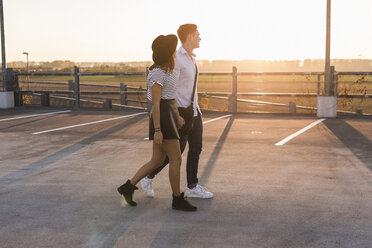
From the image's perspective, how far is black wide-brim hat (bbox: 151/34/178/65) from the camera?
4648mm

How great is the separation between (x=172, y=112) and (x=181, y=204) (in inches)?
36.9

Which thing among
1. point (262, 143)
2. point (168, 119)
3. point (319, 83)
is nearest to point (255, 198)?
point (168, 119)

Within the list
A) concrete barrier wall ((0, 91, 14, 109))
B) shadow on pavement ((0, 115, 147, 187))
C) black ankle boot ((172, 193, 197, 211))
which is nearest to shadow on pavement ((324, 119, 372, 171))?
black ankle boot ((172, 193, 197, 211))

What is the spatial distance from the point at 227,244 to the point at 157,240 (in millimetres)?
581

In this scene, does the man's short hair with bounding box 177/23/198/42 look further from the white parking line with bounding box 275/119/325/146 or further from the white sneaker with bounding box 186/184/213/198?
the white parking line with bounding box 275/119/325/146

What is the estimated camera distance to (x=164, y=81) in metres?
4.68

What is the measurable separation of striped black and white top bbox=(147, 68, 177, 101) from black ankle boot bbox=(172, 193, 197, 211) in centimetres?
102

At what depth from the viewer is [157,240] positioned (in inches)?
160

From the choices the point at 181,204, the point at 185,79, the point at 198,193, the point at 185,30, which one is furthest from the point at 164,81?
the point at 198,193

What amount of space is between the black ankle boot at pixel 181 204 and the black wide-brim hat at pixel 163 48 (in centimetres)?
136

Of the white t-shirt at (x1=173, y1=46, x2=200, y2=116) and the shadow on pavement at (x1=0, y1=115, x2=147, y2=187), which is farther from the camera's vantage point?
the shadow on pavement at (x1=0, y1=115, x2=147, y2=187)

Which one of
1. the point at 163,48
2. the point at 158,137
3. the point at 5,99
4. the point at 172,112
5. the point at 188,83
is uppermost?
the point at 163,48

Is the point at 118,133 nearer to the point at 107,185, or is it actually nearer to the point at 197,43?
the point at 107,185

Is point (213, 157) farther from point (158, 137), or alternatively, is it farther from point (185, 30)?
point (158, 137)
